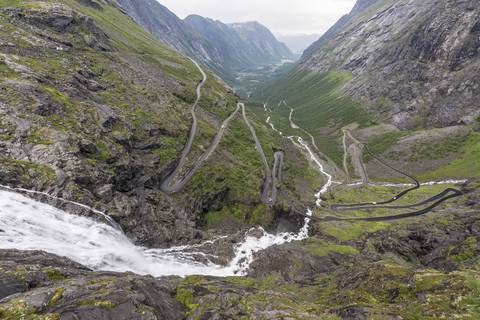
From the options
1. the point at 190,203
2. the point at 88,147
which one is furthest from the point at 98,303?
the point at 190,203

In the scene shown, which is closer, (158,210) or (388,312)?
(388,312)

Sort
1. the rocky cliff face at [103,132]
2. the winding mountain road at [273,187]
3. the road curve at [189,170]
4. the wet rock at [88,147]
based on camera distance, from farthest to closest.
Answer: the winding mountain road at [273,187] → the road curve at [189,170] → the wet rock at [88,147] → the rocky cliff face at [103,132]

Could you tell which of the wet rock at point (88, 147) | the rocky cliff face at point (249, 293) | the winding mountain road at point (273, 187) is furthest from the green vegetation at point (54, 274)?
the winding mountain road at point (273, 187)

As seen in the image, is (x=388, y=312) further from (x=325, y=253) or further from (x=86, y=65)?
(x=86, y=65)

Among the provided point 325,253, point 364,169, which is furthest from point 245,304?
point 364,169

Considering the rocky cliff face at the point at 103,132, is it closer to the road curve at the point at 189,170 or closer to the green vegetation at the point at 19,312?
the road curve at the point at 189,170

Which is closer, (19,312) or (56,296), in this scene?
(19,312)

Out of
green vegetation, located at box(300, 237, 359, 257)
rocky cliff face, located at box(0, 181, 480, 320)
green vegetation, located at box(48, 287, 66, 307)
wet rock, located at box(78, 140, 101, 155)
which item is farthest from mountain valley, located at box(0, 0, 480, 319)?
green vegetation, located at box(300, 237, 359, 257)

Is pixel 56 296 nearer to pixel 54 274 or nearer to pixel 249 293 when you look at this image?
pixel 54 274
